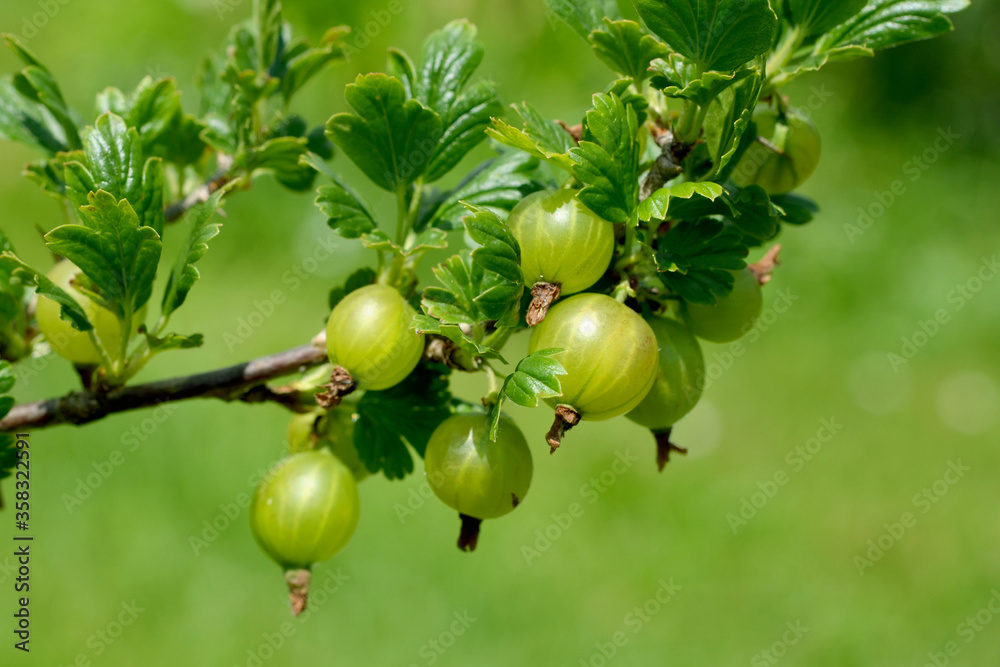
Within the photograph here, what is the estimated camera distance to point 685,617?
9.87ft

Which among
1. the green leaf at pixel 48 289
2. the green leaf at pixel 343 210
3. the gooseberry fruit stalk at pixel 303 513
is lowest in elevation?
the gooseberry fruit stalk at pixel 303 513

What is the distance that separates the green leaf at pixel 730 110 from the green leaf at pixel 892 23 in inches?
8.4

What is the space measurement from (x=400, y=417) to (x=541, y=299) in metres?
0.30

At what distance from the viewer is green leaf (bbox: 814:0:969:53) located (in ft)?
3.16

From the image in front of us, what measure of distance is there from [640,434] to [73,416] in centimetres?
286

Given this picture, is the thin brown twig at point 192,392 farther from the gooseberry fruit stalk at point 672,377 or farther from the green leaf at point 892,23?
the green leaf at point 892,23

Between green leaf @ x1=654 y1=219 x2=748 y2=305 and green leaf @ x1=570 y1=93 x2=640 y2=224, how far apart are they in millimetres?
81

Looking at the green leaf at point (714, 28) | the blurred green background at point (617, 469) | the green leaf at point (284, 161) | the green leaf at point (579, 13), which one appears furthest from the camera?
the blurred green background at point (617, 469)

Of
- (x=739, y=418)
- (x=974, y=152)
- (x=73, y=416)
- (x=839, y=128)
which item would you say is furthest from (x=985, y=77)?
(x=73, y=416)

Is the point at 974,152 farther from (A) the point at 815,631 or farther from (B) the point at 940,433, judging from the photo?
(A) the point at 815,631

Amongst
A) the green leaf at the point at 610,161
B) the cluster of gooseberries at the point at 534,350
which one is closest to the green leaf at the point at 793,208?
the cluster of gooseberries at the point at 534,350

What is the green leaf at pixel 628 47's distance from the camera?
851 millimetres

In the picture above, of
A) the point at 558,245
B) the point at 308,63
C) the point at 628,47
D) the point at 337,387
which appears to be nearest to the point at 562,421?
the point at 558,245

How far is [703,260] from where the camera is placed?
0.89 metres
